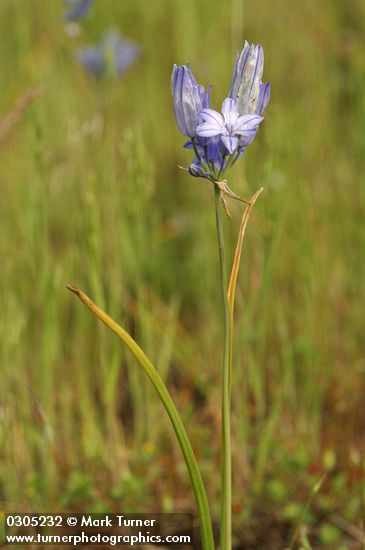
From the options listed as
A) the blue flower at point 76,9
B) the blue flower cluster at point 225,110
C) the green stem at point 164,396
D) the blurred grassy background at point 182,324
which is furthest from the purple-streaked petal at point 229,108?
the blue flower at point 76,9

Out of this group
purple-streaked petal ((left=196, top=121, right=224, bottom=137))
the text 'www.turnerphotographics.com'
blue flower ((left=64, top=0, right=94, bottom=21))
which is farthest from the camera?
blue flower ((left=64, top=0, right=94, bottom=21))

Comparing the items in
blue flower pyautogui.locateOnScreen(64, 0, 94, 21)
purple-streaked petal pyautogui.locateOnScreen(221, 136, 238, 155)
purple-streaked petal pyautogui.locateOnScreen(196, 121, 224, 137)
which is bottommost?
purple-streaked petal pyautogui.locateOnScreen(221, 136, 238, 155)

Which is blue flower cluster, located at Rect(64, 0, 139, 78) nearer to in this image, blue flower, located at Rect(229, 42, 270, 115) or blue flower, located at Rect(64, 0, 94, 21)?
blue flower, located at Rect(64, 0, 94, 21)

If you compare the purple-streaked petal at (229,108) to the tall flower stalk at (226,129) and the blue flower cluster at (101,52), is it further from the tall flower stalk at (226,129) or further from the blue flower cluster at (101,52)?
the blue flower cluster at (101,52)

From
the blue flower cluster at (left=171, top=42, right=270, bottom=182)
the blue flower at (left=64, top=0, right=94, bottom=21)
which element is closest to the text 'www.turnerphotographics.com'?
the blue flower cluster at (left=171, top=42, right=270, bottom=182)

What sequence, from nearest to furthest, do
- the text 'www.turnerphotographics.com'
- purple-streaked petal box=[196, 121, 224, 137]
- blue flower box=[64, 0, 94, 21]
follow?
purple-streaked petal box=[196, 121, 224, 137]
the text 'www.turnerphotographics.com'
blue flower box=[64, 0, 94, 21]

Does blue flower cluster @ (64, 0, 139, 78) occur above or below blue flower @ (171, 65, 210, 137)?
above

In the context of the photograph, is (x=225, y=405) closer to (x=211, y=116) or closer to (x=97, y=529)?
(x=211, y=116)
